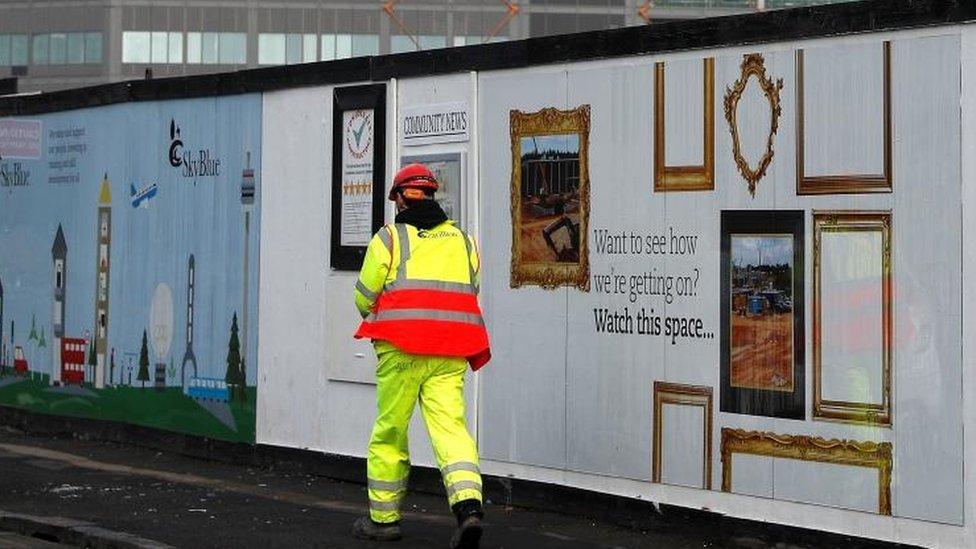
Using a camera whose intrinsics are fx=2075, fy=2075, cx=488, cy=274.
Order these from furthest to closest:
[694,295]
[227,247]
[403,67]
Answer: [227,247]
[403,67]
[694,295]

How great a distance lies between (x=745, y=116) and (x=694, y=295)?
0.95 m

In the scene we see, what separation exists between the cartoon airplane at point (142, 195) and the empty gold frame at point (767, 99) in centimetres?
613

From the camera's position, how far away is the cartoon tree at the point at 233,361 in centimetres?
1418

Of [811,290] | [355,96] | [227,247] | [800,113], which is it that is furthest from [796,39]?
[227,247]

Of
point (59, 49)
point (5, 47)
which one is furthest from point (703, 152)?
point (5, 47)

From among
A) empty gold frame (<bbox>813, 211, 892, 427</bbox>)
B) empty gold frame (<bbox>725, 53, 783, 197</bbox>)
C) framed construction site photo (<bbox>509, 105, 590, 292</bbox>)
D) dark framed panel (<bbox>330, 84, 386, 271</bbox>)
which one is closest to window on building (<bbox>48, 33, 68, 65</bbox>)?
dark framed panel (<bbox>330, 84, 386, 271</bbox>)

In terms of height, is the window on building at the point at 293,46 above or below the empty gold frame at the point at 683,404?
above

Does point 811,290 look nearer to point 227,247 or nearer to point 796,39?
point 796,39

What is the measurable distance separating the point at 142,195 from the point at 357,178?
2806 millimetres

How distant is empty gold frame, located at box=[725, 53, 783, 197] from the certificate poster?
131 inches

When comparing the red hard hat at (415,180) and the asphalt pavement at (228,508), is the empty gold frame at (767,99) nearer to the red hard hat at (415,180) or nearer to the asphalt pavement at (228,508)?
the red hard hat at (415,180)

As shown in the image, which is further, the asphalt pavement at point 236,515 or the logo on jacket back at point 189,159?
the logo on jacket back at point 189,159

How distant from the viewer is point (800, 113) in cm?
973

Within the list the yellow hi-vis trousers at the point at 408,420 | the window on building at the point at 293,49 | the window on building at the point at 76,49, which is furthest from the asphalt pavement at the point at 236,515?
the window on building at the point at 76,49
